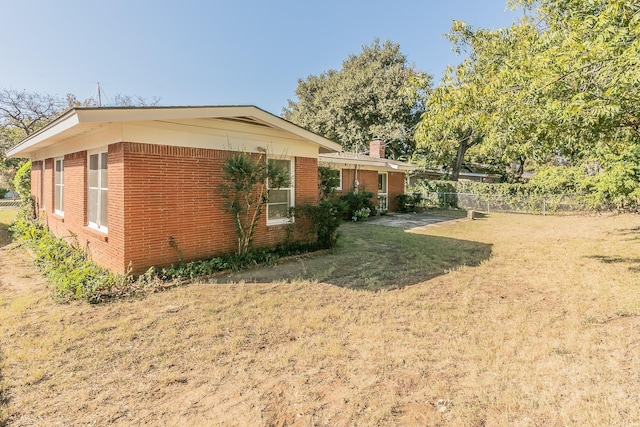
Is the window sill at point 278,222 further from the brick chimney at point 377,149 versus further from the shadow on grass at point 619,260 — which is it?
the brick chimney at point 377,149

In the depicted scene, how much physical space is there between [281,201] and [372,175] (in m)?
10.2

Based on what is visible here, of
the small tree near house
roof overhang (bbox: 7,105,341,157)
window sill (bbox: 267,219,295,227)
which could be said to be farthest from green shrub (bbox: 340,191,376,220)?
the small tree near house

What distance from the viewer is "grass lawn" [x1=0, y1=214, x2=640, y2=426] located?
8.82ft

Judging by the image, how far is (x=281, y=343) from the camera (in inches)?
152

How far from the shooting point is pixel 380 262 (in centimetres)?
780

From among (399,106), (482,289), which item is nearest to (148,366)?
(482,289)

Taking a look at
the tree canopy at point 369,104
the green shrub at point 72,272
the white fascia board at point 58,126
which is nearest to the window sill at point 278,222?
the green shrub at point 72,272

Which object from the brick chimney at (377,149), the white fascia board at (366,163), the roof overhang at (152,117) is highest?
the brick chimney at (377,149)

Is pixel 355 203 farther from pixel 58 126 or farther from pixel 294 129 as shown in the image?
pixel 58 126

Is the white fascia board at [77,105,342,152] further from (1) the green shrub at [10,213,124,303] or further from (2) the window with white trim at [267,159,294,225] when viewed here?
(1) the green shrub at [10,213,124,303]

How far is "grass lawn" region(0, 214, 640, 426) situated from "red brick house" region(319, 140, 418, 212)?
977cm

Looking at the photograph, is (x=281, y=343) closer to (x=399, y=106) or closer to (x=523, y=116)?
(x=523, y=116)

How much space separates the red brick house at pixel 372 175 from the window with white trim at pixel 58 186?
9234mm

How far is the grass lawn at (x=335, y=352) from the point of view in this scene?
269cm
